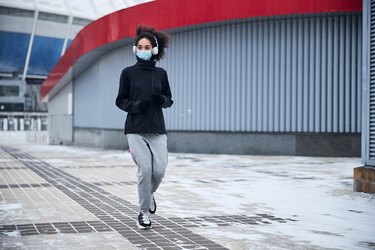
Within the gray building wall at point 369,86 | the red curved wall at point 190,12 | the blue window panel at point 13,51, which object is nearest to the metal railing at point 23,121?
the blue window panel at point 13,51

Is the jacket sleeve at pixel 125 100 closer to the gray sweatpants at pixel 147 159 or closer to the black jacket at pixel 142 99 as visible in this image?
the black jacket at pixel 142 99

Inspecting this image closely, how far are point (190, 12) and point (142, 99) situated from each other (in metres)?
11.6

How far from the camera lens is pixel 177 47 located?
17953mm

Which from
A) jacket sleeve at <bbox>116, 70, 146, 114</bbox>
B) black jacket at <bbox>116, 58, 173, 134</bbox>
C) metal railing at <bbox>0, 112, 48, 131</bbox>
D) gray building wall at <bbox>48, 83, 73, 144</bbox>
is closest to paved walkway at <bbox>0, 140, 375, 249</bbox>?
black jacket at <bbox>116, 58, 173, 134</bbox>

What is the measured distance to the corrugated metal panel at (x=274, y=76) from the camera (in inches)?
603

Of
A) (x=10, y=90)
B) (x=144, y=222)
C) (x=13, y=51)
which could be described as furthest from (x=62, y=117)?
(x=144, y=222)

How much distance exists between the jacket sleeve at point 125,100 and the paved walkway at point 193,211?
1159 mm

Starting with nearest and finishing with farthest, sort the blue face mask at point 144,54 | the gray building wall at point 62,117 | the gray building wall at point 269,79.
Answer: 1. the blue face mask at point 144,54
2. the gray building wall at point 269,79
3. the gray building wall at point 62,117

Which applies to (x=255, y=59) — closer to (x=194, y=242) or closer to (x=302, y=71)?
(x=302, y=71)

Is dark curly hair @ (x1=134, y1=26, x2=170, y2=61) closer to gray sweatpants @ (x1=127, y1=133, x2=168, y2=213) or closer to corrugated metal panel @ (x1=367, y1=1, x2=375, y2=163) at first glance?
gray sweatpants @ (x1=127, y1=133, x2=168, y2=213)

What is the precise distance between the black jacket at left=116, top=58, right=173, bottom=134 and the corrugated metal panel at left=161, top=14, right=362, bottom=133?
36.0 feet

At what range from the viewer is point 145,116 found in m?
5.20

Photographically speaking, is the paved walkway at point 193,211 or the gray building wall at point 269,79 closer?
the paved walkway at point 193,211

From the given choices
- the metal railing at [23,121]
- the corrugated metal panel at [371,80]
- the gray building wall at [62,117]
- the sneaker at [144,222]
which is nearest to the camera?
the sneaker at [144,222]
